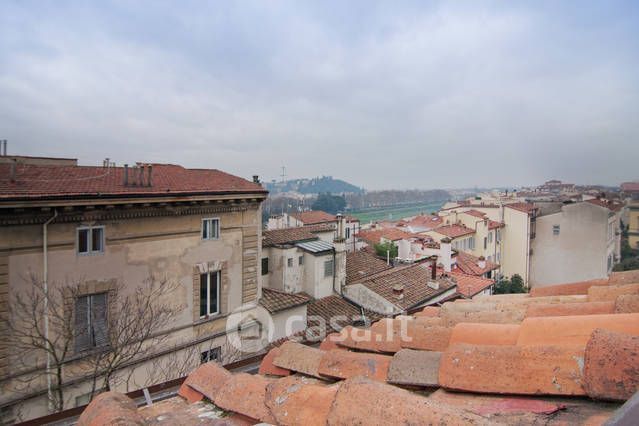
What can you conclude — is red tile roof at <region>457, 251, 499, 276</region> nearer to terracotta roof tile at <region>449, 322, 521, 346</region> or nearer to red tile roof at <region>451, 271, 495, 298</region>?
red tile roof at <region>451, 271, 495, 298</region>

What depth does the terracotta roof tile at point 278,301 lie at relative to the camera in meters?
14.7

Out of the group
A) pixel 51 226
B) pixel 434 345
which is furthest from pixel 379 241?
pixel 434 345

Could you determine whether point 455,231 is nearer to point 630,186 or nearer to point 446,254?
point 446,254

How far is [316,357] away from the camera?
3.86 metres

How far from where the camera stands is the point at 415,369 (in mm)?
2922

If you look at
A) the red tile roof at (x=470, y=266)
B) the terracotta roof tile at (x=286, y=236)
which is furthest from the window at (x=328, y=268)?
the red tile roof at (x=470, y=266)

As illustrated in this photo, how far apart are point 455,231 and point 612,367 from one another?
1287 inches

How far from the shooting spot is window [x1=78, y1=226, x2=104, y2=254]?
10.0m

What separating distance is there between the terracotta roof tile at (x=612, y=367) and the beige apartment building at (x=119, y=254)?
402 inches

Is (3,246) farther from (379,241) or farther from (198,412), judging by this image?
(379,241)

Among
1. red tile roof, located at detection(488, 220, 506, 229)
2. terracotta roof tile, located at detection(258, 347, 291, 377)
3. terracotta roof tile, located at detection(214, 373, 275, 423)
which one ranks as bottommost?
red tile roof, located at detection(488, 220, 506, 229)

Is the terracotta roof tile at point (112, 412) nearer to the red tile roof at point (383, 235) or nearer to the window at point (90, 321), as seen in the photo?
the window at point (90, 321)

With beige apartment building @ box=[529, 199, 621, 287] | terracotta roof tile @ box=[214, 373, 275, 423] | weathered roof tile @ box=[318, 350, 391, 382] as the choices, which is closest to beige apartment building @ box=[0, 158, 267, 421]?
terracotta roof tile @ box=[214, 373, 275, 423]

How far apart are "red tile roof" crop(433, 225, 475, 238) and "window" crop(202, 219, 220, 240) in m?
23.1
